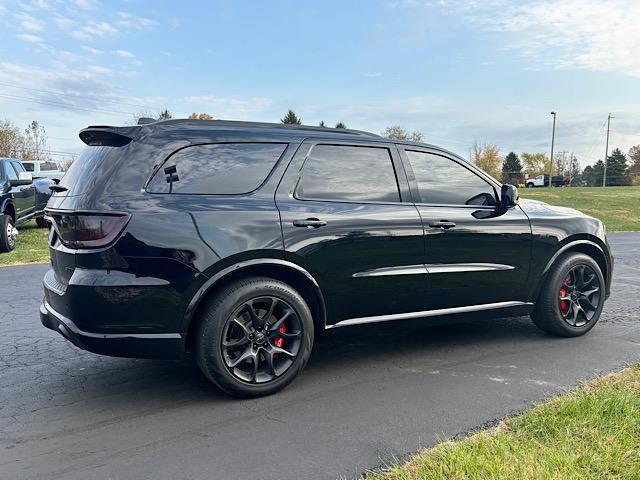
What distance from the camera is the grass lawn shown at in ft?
7.93

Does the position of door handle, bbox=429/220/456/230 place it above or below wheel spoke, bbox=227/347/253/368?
above

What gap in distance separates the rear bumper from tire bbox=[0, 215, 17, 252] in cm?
875

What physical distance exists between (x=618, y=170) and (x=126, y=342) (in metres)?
84.2

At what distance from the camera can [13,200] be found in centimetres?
1141

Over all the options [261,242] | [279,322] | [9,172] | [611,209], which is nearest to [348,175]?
[261,242]

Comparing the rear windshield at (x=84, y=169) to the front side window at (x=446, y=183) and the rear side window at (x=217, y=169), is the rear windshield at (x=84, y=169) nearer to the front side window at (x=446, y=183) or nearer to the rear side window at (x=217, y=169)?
the rear side window at (x=217, y=169)

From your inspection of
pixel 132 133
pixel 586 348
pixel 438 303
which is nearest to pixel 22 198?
pixel 132 133

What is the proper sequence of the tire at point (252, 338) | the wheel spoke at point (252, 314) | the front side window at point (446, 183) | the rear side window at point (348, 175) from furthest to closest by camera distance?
the front side window at point (446, 183)
the rear side window at point (348, 175)
the wheel spoke at point (252, 314)
the tire at point (252, 338)

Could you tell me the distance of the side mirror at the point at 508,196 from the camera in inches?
177

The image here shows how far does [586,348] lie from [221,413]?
3154mm

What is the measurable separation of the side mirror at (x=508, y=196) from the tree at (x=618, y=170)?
78625mm

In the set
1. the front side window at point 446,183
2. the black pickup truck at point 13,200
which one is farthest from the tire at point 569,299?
the black pickup truck at point 13,200

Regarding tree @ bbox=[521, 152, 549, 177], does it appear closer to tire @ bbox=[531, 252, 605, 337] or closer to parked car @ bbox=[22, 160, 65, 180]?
parked car @ bbox=[22, 160, 65, 180]

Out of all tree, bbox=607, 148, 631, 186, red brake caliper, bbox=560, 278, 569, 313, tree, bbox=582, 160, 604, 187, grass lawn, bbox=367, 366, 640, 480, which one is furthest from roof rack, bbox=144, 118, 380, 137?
tree, bbox=582, 160, 604, 187
